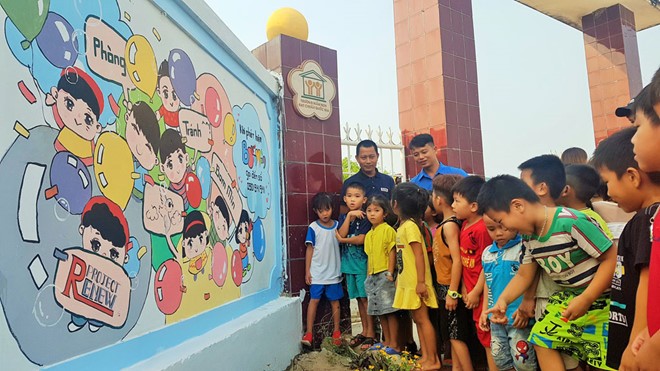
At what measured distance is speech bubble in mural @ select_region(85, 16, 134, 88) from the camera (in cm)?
177

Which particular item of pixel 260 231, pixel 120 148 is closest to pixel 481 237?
pixel 260 231

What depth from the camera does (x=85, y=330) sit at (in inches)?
64.9

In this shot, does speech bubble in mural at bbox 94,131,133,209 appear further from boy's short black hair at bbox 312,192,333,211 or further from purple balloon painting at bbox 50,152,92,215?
boy's short black hair at bbox 312,192,333,211

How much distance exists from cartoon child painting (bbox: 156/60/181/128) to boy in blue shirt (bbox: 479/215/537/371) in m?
1.68

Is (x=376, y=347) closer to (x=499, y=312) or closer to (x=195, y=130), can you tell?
(x=499, y=312)

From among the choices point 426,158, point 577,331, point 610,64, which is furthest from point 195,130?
point 610,64

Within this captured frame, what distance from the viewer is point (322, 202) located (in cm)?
431

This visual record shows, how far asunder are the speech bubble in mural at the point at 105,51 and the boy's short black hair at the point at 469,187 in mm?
2020

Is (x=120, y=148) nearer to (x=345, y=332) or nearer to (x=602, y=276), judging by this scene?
(x=602, y=276)

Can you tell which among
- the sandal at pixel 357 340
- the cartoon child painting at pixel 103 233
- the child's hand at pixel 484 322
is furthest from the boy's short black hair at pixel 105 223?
the sandal at pixel 357 340

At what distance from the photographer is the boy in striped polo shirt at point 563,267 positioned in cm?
207

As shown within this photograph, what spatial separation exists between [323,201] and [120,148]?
2.55 metres

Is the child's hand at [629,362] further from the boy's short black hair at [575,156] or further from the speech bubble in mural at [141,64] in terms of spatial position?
the boy's short black hair at [575,156]

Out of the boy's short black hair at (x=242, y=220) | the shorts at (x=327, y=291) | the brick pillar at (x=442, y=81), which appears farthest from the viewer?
the brick pillar at (x=442, y=81)
